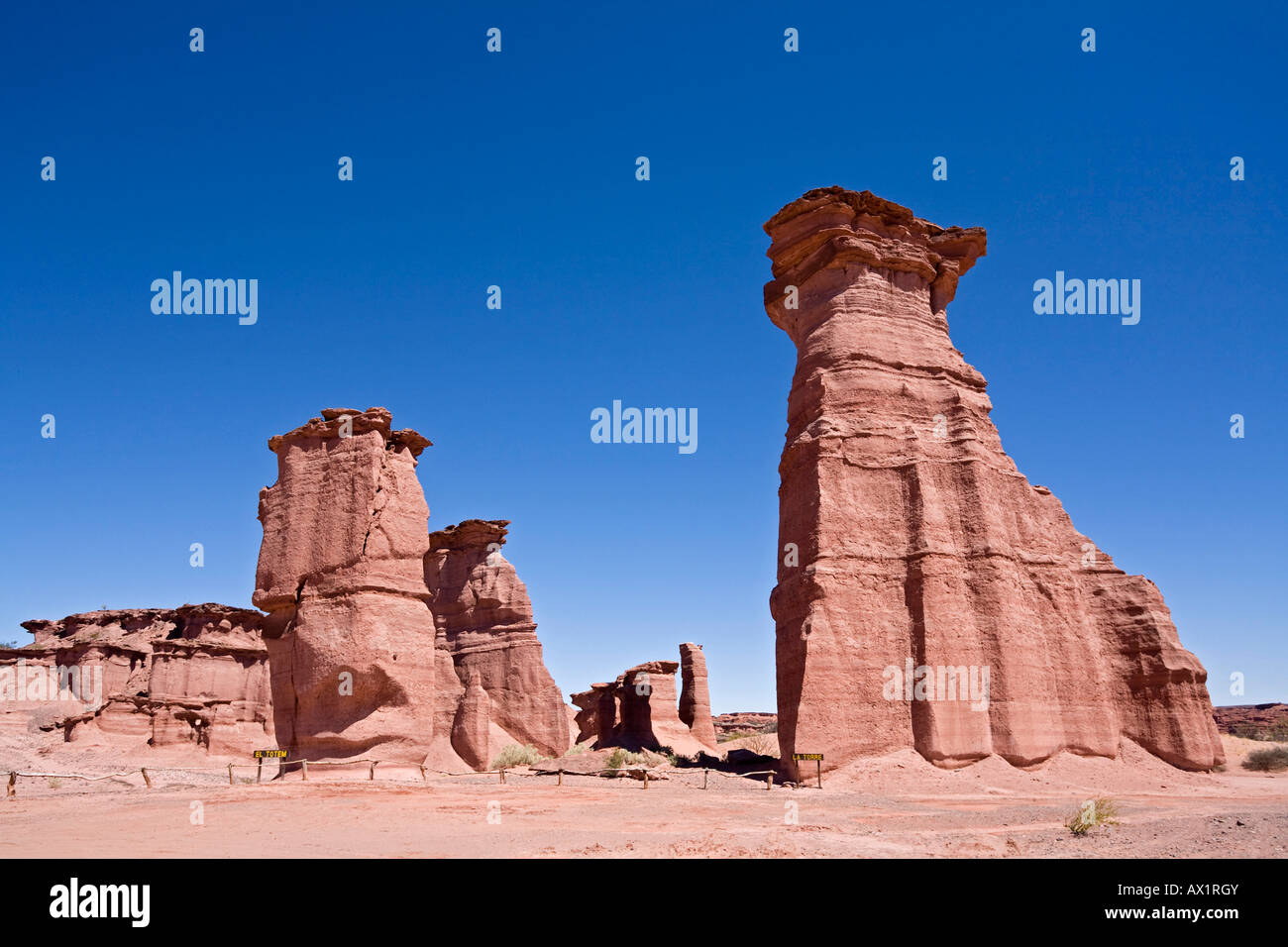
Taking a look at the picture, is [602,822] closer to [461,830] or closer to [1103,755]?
[461,830]

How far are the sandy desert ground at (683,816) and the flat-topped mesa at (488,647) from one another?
1046 cm

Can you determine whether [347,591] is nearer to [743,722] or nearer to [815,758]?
[815,758]

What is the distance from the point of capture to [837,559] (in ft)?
72.0

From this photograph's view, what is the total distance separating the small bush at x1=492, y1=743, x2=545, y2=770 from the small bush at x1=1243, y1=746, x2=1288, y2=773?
23333 millimetres

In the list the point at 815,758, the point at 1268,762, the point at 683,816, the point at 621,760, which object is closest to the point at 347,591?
the point at 683,816

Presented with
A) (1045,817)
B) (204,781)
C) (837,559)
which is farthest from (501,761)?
(1045,817)

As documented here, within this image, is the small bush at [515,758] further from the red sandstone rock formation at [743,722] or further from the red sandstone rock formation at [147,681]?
the red sandstone rock formation at [743,722]

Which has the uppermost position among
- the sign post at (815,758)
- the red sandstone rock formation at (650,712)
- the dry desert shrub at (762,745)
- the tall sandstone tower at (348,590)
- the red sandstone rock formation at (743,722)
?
the tall sandstone tower at (348,590)

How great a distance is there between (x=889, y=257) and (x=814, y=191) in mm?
2880

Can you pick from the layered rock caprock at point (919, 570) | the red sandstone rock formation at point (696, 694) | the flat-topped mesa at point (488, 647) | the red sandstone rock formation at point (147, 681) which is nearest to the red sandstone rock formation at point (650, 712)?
the red sandstone rock formation at point (696, 694)

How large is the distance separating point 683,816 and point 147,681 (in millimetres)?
41943

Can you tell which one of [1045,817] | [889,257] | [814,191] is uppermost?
[814,191]

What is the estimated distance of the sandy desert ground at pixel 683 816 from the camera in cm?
1050

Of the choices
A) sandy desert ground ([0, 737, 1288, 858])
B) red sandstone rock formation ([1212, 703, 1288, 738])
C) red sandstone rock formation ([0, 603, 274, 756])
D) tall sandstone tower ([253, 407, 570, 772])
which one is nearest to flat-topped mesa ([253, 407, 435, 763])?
tall sandstone tower ([253, 407, 570, 772])
